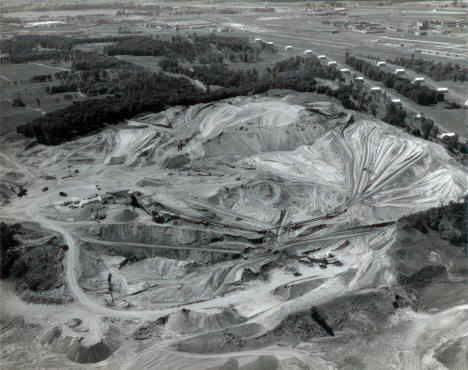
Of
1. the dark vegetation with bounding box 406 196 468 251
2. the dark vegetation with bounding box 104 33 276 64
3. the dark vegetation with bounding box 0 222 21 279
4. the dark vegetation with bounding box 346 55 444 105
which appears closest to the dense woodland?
the dark vegetation with bounding box 346 55 444 105

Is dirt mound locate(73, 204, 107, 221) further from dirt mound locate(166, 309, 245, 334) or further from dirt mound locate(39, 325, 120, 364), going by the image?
dirt mound locate(166, 309, 245, 334)

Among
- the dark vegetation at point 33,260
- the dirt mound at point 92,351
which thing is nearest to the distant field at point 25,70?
the dark vegetation at point 33,260

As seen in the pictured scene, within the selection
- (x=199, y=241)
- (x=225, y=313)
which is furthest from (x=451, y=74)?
(x=225, y=313)

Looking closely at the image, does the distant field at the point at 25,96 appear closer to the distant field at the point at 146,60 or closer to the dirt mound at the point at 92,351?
the distant field at the point at 146,60

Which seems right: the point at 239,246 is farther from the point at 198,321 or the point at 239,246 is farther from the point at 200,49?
the point at 200,49

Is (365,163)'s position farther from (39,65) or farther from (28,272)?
(39,65)

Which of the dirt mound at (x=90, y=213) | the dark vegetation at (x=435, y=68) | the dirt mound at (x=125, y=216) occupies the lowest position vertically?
the dirt mound at (x=90, y=213)
